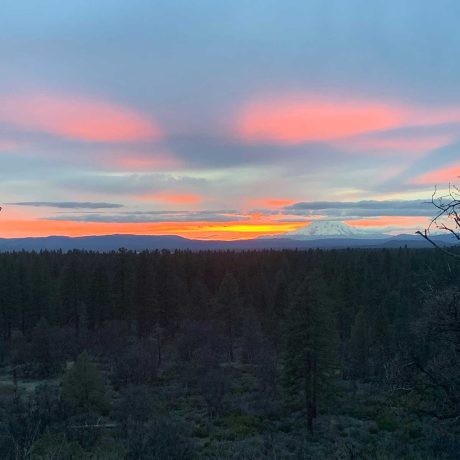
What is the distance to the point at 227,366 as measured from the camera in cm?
4303

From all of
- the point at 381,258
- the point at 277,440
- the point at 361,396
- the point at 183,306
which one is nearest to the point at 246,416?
the point at 277,440

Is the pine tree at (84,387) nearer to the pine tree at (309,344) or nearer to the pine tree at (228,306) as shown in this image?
the pine tree at (309,344)

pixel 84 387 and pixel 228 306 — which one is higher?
pixel 228 306

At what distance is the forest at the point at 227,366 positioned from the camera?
32.6ft

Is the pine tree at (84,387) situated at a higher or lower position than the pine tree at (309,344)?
lower

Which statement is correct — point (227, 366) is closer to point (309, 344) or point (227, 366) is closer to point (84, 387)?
point (309, 344)

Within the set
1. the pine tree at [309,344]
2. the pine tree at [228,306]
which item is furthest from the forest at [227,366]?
the pine tree at [228,306]

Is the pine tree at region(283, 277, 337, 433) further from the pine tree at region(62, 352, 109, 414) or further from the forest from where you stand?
the pine tree at region(62, 352, 109, 414)

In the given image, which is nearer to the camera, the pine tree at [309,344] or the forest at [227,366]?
the forest at [227,366]

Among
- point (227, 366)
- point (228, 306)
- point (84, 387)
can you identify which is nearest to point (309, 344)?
point (84, 387)

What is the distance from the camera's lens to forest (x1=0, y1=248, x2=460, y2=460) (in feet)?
32.6

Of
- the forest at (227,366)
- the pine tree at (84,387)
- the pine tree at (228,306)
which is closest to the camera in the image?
the forest at (227,366)

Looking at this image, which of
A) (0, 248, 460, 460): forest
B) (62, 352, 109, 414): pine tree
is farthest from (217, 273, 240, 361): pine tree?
(62, 352, 109, 414): pine tree

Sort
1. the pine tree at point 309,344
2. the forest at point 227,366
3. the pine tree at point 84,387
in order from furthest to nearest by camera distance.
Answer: the pine tree at point 309,344, the pine tree at point 84,387, the forest at point 227,366
